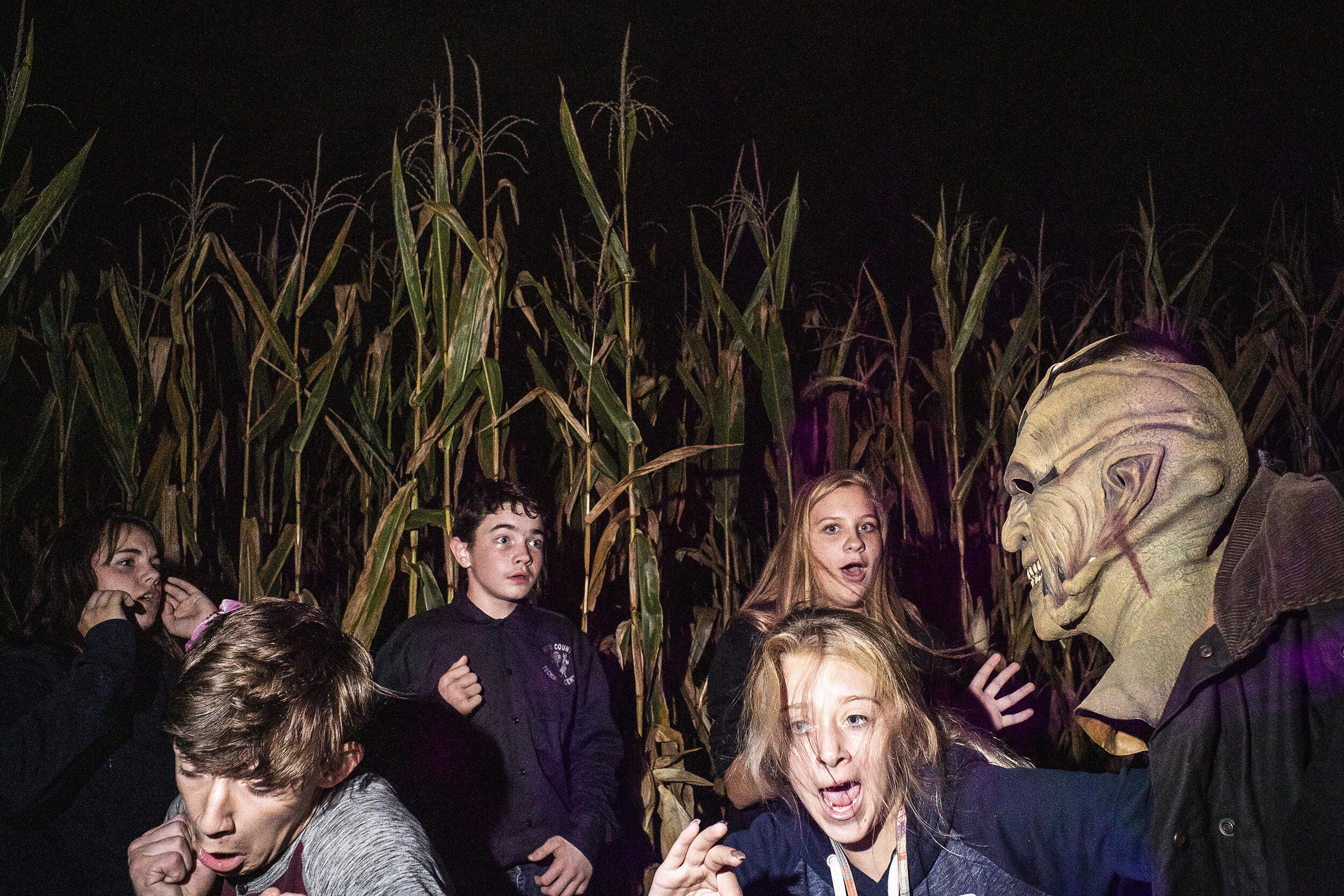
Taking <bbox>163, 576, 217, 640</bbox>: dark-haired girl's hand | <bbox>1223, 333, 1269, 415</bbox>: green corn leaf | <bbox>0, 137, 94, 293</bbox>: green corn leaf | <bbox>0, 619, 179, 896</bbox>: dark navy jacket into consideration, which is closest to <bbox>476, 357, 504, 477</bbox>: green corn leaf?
<bbox>163, 576, 217, 640</bbox>: dark-haired girl's hand

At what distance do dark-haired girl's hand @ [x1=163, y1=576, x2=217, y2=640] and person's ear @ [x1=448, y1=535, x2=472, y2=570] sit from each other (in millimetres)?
614

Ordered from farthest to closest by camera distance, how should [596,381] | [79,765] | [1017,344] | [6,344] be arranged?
[1017,344], [596,381], [6,344], [79,765]

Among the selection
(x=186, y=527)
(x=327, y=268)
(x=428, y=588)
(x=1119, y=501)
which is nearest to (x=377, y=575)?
(x=428, y=588)

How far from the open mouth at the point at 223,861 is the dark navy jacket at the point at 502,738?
107cm

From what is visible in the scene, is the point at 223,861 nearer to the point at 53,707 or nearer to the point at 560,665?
the point at 53,707

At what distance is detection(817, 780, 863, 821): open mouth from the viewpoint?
147 centimetres

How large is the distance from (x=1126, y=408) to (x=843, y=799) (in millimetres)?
774

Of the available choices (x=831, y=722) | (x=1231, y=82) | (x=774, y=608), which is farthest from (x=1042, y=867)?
(x=1231, y=82)

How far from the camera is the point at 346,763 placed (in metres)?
1.38

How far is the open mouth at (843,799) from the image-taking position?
4.83ft

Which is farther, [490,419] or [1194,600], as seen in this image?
[490,419]

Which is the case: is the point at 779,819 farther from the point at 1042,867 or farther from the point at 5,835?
the point at 5,835

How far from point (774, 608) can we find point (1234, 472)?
5.03ft

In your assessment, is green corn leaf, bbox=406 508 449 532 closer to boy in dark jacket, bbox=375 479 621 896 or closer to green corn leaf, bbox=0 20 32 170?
boy in dark jacket, bbox=375 479 621 896
